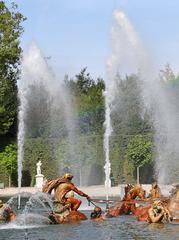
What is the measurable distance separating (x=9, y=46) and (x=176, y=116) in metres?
13.4

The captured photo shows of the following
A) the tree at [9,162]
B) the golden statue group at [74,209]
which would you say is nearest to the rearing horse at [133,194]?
the golden statue group at [74,209]

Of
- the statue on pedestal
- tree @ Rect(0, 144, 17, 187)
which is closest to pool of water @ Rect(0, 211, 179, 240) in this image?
the statue on pedestal

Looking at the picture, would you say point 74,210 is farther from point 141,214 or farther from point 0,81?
point 0,81

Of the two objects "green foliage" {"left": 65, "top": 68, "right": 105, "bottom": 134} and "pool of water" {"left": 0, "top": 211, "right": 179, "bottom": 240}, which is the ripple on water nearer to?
"pool of water" {"left": 0, "top": 211, "right": 179, "bottom": 240}

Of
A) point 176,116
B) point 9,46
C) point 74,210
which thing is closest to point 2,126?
point 9,46

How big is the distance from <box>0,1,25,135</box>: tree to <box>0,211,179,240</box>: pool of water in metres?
27.5

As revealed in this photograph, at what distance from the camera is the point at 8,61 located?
43.3 metres

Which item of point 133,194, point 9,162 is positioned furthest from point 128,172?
point 133,194

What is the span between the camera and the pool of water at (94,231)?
13.0 m

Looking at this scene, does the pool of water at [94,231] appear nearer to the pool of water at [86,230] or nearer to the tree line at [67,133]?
the pool of water at [86,230]

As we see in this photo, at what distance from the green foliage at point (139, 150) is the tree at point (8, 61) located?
963 cm

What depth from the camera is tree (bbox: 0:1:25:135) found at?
4256 cm

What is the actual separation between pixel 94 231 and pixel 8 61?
1211 inches

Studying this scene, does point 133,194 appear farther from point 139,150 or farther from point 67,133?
point 67,133
